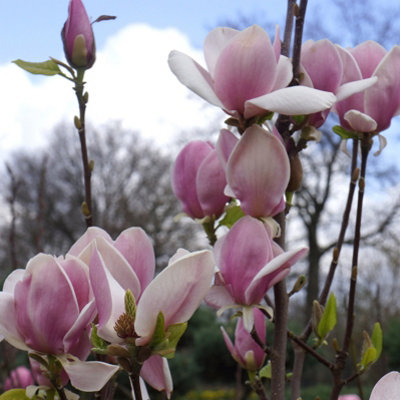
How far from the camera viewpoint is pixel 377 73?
67 centimetres

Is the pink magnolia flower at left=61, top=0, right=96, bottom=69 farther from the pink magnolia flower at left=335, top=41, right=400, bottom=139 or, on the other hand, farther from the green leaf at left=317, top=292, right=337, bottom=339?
the green leaf at left=317, top=292, right=337, bottom=339

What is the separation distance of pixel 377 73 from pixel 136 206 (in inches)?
649

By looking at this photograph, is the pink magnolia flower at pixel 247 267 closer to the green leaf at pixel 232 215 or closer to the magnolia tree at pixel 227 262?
the magnolia tree at pixel 227 262

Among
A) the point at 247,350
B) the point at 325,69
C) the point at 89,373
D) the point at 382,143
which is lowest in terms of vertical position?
the point at 247,350

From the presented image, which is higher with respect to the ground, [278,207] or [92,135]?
[278,207]

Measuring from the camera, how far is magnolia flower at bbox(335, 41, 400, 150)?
0.66m

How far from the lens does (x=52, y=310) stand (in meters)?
0.51

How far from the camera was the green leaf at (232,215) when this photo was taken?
2.40 feet

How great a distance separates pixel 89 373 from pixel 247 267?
17 cm

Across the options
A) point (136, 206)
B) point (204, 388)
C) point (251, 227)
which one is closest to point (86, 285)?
point (251, 227)

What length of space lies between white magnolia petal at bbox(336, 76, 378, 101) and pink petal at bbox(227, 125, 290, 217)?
0.37ft

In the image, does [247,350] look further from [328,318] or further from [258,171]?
[258,171]

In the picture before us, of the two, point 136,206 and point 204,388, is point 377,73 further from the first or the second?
point 136,206

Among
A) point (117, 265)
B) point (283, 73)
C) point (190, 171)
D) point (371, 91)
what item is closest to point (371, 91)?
point (371, 91)
